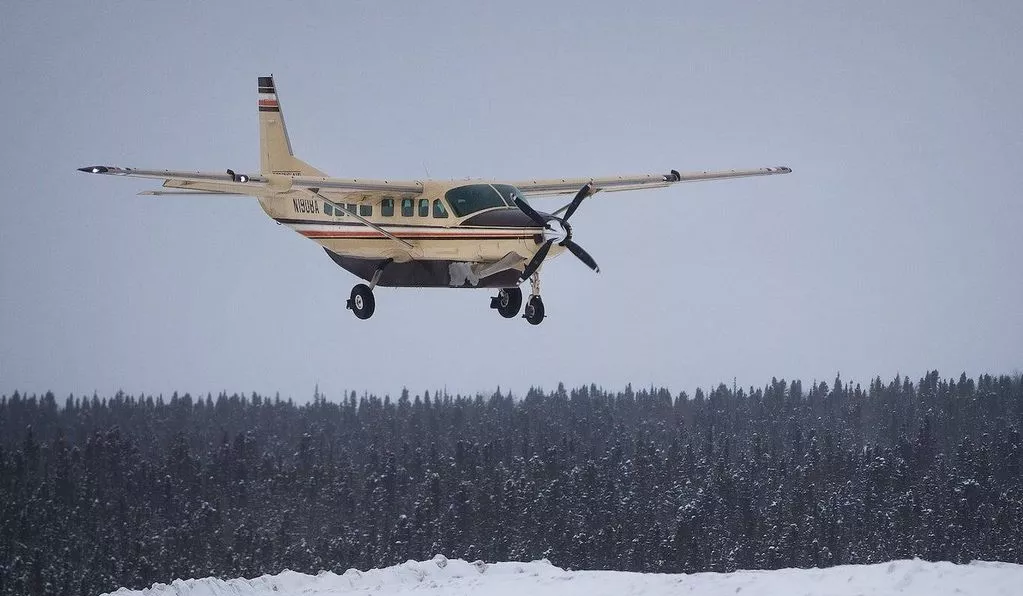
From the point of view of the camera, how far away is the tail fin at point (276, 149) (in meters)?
57.2

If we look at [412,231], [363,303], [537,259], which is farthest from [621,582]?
[537,259]

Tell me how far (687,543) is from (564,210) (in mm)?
150439

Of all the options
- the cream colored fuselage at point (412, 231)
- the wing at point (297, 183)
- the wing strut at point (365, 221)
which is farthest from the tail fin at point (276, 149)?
the wing at point (297, 183)

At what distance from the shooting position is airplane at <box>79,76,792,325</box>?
140ft

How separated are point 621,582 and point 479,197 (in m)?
45.1

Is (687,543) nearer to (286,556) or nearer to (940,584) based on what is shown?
(286,556)

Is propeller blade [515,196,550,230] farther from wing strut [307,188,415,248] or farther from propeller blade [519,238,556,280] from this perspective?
wing strut [307,188,415,248]

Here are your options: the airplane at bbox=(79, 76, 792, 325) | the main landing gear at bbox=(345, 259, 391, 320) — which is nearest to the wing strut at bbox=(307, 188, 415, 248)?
the airplane at bbox=(79, 76, 792, 325)

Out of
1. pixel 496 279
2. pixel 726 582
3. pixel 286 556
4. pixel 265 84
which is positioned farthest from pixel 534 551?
pixel 496 279

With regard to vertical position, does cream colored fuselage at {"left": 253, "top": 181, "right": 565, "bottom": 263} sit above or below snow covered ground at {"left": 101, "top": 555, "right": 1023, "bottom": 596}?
above

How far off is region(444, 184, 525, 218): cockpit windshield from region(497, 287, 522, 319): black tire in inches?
168

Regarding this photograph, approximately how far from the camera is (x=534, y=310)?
4444cm

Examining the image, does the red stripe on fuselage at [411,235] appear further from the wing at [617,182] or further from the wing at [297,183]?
the wing at [617,182]

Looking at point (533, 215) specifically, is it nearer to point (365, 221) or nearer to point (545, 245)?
point (545, 245)
